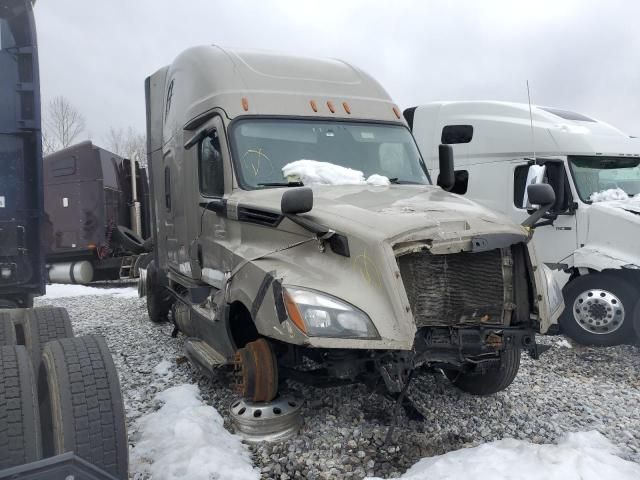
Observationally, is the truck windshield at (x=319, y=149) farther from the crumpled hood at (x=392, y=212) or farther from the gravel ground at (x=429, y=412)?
the gravel ground at (x=429, y=412)

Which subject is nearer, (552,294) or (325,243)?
(325,243)

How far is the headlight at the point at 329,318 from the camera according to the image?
10.4 feet

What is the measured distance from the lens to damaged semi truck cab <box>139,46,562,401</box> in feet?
10.9

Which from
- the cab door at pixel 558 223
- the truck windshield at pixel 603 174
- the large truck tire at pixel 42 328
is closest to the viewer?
the large truck tire at pixel 42 328

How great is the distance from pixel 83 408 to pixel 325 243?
173 centimetres

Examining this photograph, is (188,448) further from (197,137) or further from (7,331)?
(197,137)

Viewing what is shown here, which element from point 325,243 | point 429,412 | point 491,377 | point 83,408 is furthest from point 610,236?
point 83,408

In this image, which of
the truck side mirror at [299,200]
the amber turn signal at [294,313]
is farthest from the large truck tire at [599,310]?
the amber turn signal at [294,313]

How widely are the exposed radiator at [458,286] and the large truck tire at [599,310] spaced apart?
3758mm

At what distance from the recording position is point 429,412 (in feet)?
14.5

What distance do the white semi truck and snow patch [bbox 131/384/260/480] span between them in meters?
4.12

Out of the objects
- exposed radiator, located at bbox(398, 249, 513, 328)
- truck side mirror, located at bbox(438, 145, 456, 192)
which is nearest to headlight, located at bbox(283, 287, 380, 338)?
exposed radiator, located at bbox(398, 249, 513, 328)

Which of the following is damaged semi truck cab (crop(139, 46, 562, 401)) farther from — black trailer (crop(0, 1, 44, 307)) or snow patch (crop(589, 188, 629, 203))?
snow patch (crop(589, 188, 629, 203))

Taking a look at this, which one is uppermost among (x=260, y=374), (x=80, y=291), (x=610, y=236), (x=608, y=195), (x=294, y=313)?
(x=608, y=195)
